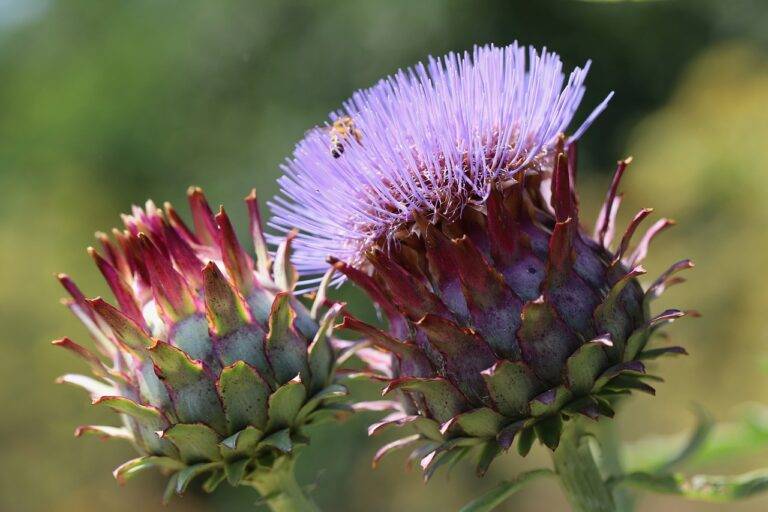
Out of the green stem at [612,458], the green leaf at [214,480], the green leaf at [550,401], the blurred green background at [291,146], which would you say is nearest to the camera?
the green leaf at [550,401]

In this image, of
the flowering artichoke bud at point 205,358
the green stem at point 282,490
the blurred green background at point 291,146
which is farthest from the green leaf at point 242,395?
the blurred green background at point 291,146

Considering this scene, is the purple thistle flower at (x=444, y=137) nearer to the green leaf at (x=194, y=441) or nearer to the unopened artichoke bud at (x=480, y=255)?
the unopened artichoke bud at (x=480, y=255)

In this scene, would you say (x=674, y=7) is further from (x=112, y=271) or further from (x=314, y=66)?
(x=112, y=271)

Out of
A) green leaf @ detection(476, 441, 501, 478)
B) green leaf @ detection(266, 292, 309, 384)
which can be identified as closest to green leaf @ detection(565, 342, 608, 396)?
green leaf @ detection(476, 441, 501, 478)

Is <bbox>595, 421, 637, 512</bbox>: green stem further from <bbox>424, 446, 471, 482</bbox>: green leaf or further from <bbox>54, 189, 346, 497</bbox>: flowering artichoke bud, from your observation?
<bbox>54, 189, 346, 497</bbox>: flowering artichoke bud

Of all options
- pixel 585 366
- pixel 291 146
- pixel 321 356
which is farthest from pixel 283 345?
pixel 291 146

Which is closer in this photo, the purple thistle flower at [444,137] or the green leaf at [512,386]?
the green leaf at [512,386]

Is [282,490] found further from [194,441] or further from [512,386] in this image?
[512,386]

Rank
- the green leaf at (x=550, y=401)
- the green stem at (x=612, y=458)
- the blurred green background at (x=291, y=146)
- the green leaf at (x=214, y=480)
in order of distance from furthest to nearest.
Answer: the blurred green background at (x=291, y=146)
the green stem at (x=612, y=458)
the green leaf at (x=214, y=480)
the green leaf at (x=550, y=401)
